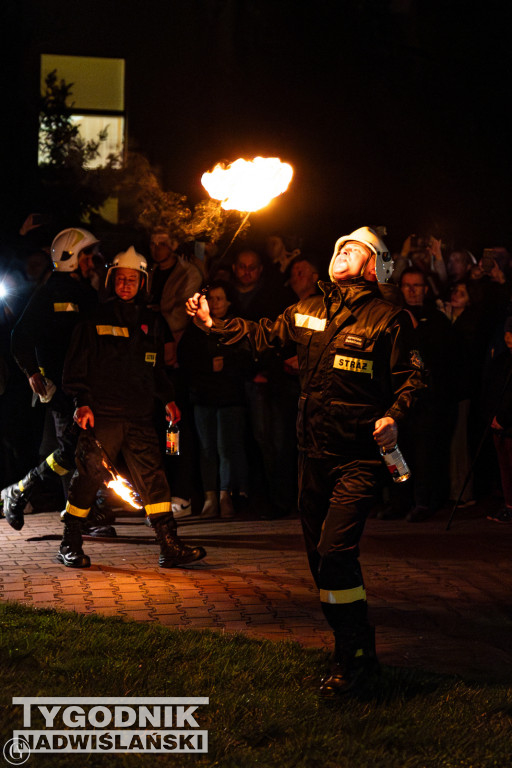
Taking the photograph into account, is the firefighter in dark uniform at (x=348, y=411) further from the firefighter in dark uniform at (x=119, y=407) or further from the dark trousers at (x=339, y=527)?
the firefighter in dark uniform at (x=119, y=407)

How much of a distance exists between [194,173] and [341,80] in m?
2.66

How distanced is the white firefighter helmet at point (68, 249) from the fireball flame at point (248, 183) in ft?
10.2

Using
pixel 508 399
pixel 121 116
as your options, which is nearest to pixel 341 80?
pixel 121 116

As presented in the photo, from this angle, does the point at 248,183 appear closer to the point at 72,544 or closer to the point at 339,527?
the point at 339,527

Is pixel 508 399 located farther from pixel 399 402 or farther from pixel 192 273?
pixel 399 402

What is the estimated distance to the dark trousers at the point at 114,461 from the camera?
338 inches

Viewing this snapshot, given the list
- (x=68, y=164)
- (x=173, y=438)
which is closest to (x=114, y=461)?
(x=173, y=438)

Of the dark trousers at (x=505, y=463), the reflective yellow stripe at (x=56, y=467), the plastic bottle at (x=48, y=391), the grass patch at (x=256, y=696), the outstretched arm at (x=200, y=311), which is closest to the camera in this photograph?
the grass patch at (x=256, y=696)

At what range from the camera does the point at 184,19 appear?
1833cm

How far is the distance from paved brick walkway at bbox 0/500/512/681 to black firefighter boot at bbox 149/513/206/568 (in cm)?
11

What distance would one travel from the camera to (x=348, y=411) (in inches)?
227

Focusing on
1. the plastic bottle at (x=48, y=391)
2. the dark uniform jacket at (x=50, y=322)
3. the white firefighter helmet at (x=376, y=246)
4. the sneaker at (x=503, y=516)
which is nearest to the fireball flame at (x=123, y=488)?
the plastic bottle at (x=48, y=391)

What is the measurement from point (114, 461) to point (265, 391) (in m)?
3.19

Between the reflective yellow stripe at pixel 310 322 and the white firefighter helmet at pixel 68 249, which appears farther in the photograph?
the white firefighter helmet at pixel 68 249
